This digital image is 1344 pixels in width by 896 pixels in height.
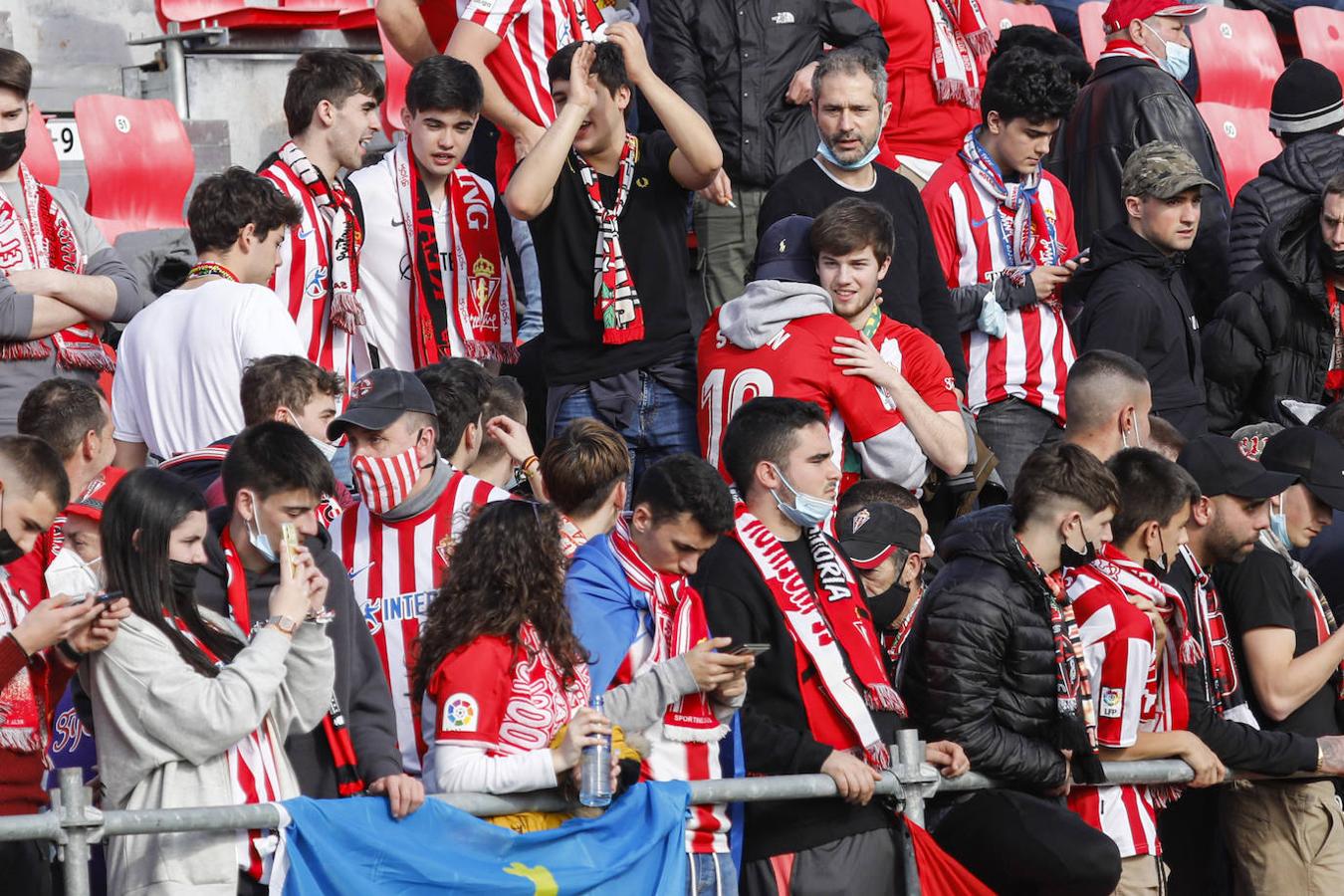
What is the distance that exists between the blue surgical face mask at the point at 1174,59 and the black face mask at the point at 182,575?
22.3ft

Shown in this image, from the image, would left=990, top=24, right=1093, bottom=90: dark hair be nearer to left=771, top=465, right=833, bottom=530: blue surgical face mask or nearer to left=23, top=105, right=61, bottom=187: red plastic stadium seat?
left=23, top=105, right=61, bottom=187: red plastic stadium seat

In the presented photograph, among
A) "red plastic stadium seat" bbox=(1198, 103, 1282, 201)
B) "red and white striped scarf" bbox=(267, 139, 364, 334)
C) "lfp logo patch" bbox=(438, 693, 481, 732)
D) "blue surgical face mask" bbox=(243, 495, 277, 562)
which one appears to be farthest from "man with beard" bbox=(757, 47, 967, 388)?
"red plastic stadium seat" bbox=(1198, 103, 1282, 201)

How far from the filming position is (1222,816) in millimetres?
6984

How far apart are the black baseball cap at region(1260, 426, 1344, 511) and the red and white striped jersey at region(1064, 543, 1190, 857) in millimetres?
1298

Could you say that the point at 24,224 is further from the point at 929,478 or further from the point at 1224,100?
the point at 1224,100

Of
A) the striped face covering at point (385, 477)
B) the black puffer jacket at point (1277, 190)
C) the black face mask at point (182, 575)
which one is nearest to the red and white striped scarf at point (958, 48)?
the black puffer jacket at point (1277, 190)

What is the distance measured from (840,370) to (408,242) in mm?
1889

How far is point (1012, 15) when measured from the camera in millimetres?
13422

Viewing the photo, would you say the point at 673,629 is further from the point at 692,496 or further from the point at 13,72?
the point at 13,72

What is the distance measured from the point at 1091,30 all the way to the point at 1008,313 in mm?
5701

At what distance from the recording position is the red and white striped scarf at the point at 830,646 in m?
5.76

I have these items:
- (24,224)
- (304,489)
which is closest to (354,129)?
(24,224)

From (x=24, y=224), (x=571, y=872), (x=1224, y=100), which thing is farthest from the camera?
(x=1224, y=100)

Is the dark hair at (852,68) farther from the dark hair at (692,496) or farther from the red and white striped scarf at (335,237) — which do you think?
the dark hair at (692,496)
